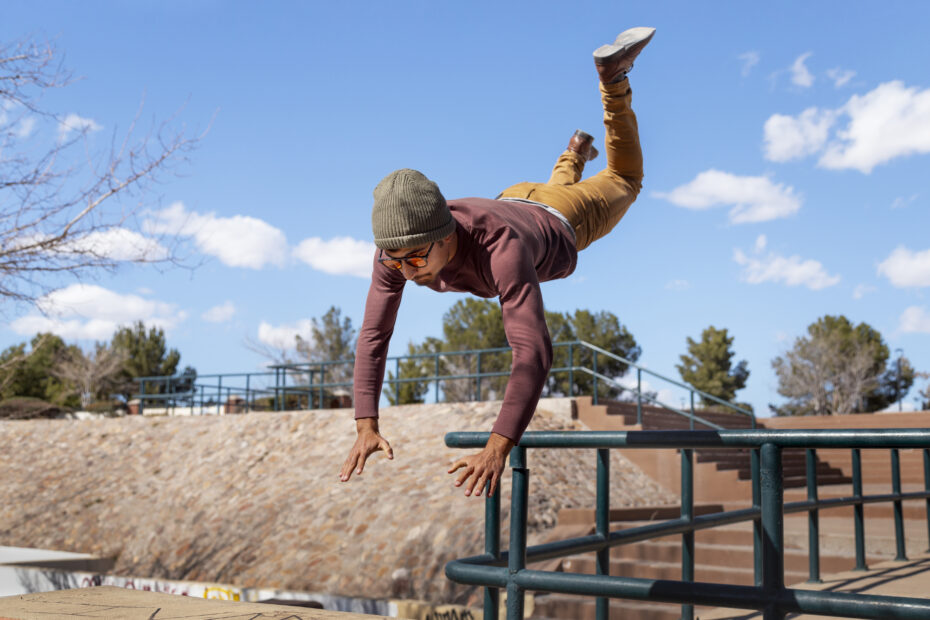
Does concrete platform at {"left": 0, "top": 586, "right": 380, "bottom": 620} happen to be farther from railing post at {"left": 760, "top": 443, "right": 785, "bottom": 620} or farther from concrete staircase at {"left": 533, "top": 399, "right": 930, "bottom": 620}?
concrete staircase at {"left": 533, "top": 399, "right": 930, "bottom": 620}

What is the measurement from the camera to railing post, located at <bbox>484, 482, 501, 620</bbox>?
2555 mm

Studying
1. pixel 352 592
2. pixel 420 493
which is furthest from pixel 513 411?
pixel 420 493

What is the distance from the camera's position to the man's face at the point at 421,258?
2.62 m

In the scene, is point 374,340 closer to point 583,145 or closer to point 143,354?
point 583,145

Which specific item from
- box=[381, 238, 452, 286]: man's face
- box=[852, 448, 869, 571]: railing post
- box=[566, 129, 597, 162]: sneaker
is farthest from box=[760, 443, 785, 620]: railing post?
box=[852, 448, 869, 571]: railing post

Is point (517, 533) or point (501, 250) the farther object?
point (501, 250)

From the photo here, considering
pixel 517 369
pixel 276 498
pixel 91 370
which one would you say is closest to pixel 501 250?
pixel 517 369

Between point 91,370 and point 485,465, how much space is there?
44847 mm

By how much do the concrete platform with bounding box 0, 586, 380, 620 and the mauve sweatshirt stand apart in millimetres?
701

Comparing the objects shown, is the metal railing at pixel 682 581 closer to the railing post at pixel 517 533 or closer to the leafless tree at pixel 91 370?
the railing post at pixel 517 533

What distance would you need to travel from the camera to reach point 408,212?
2527 mm

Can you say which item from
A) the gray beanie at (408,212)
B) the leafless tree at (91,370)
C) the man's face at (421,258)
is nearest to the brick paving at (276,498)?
the man's face at (421,258)

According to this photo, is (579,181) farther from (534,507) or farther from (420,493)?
(420,493)

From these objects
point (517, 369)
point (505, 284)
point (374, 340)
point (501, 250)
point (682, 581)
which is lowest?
point (682, 581)
